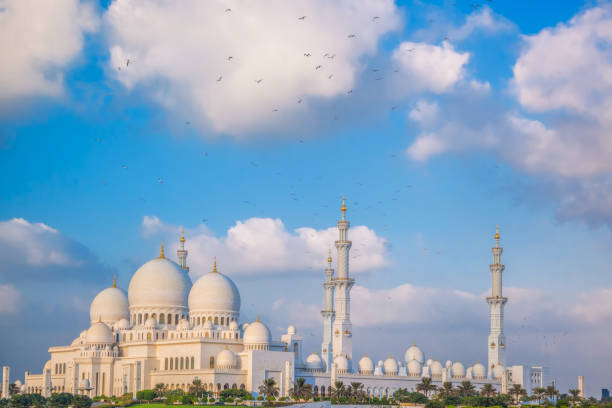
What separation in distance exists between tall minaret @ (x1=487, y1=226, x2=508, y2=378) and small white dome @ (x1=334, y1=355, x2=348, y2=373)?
20952 millimetres

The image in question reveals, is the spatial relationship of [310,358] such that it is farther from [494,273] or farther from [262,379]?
[494,273]

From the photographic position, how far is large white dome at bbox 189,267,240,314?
83000mm

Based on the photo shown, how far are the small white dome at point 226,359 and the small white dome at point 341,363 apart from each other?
1118 centimetres

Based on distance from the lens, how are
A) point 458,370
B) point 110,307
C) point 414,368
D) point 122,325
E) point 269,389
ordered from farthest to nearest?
point 458,370, point 414,368, point 110,307, point 122,325, point 269,389

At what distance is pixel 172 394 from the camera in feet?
231

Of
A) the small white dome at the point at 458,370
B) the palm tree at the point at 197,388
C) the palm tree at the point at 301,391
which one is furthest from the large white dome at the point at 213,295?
the small white dome at the point at 458,370

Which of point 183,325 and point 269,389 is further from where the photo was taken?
point 183,325

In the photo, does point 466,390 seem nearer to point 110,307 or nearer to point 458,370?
point 458,370

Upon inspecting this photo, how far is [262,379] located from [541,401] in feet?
92.8

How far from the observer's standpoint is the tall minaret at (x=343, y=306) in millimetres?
84000

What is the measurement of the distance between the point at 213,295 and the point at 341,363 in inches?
550

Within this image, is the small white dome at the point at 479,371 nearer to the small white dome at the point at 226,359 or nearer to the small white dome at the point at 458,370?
the small white dome at the point at 458,370

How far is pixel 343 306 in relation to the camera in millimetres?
84688

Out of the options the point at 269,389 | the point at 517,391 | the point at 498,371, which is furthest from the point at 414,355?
the point at 269,389
